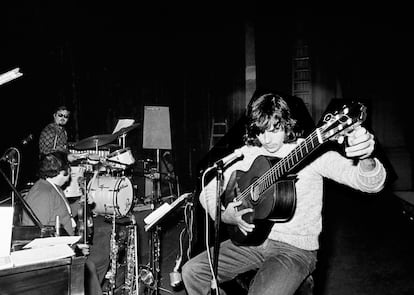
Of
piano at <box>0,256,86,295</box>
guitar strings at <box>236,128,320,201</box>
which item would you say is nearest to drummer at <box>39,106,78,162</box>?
guitar strings at <box>236,128,320,201</box>

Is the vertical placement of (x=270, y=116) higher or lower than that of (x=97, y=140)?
higher

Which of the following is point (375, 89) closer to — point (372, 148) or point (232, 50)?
point (232, 50)

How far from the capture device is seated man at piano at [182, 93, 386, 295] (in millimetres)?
2396

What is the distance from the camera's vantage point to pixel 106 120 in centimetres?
952

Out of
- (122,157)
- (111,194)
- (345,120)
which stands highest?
(345,120)

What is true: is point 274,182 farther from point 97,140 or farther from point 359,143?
point 97,140

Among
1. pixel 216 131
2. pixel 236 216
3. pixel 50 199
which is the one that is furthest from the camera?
pixel 216 131

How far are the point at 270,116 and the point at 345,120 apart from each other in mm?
881

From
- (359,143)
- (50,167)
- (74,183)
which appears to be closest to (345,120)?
(359,143)

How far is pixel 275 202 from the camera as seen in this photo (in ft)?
8.37

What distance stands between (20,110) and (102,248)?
5205mm

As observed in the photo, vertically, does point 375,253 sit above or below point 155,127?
below

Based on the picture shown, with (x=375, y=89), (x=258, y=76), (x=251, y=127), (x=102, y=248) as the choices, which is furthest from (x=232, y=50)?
(x=251, y=127)

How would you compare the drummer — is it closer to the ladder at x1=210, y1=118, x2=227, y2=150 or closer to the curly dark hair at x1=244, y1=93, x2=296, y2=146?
the ladder at x1=210, y1=118, x2=227, y2=150
